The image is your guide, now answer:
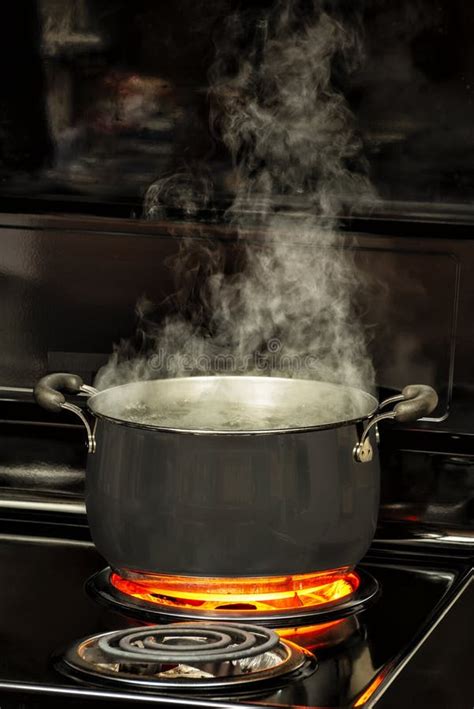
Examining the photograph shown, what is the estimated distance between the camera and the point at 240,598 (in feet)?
3.36

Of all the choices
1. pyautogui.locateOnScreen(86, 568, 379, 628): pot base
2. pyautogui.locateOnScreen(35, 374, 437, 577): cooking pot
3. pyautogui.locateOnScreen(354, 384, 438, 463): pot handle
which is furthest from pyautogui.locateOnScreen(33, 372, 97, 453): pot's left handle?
pyautogui.locateOnScreen(354, 384, 438, 463): pot handle

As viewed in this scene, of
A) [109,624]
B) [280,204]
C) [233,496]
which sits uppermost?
[280,204]

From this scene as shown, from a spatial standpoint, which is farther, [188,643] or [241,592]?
[241,592]

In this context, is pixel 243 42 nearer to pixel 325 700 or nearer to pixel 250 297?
pixel 250 297

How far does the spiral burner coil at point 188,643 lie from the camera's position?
88 centimetres

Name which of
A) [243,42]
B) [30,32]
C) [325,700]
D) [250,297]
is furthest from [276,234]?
[325,700]

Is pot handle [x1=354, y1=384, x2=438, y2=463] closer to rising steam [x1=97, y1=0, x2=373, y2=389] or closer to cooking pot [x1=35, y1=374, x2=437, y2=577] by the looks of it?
cooking pot [x1=35, y1=374, x2=437, y2=577]

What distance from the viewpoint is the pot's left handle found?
1.08 m

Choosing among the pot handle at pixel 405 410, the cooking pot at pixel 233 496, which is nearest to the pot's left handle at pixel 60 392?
the cooking pot at pixel 233 496

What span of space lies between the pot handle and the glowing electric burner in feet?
0.35

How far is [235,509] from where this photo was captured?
3.24 ft

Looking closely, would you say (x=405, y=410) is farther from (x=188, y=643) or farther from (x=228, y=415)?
(x=188, y=643)

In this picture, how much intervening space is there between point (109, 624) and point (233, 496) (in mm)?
149

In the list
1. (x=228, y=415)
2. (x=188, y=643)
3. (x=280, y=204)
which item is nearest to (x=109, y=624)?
(x=188, y=643)
